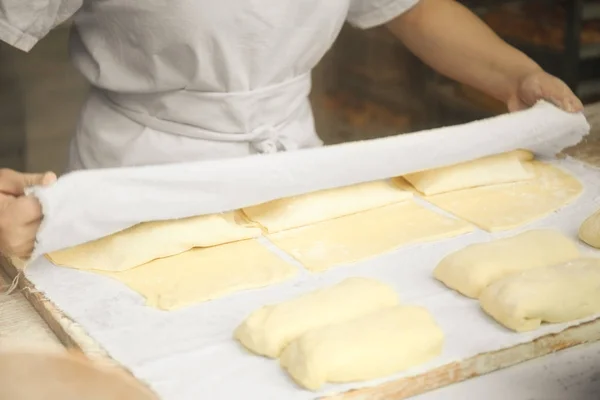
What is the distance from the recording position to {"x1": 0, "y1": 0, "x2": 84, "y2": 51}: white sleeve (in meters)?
1.11

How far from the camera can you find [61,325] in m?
0.91

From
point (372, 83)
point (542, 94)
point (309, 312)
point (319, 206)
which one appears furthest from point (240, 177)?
point (372, 83)

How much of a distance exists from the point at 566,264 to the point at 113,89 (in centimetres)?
73

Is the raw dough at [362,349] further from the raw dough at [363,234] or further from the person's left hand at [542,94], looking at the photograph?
the person's left hand at [542,94]

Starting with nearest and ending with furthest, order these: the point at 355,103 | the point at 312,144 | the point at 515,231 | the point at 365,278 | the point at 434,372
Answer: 1. the point at 434,372
2. the point at 365,278
3. the point at 515,231
4. the point at 312,144
5. the point at 355,103

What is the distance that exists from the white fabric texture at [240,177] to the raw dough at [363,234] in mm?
60

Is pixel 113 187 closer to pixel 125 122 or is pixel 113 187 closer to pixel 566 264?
pixel 125 122

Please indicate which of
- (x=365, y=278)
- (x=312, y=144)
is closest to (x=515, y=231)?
(x=365, y=278)

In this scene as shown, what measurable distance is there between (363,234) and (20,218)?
0.48 m

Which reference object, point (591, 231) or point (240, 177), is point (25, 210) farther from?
point (591, 231)

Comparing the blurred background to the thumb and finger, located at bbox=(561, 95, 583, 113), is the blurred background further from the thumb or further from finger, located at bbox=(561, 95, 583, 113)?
the thumb

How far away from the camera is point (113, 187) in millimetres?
1037

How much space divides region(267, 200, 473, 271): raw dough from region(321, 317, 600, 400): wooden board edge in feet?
0.89

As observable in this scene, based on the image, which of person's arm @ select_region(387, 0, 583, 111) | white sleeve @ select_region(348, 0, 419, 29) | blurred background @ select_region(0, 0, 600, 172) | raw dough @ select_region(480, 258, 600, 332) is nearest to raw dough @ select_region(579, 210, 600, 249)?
raw dough @ select_region(480, 258, 600, 332)
